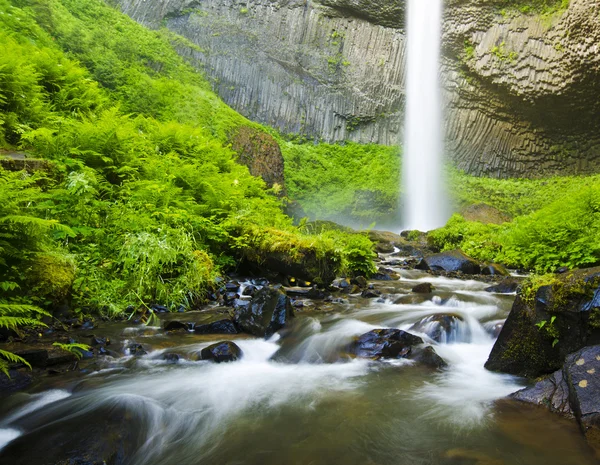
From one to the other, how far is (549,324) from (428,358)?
1.13m

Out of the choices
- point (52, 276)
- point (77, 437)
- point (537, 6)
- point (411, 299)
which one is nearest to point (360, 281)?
point (411, 299)

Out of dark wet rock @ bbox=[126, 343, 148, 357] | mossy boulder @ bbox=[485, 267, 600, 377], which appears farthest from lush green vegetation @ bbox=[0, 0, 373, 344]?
mossy boulder @ bbox=[485, 267, 600, 377]

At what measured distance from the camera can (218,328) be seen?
4.87 meters

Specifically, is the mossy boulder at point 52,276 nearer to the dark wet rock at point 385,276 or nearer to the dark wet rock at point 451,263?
the dark wet rock at point 385,276

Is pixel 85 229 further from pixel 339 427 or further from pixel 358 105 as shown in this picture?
Answer: pixel 358 105

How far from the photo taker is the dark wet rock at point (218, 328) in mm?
4790

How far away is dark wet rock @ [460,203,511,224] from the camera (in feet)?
60.4

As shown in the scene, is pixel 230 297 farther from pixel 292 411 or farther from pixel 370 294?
pixel 292 411

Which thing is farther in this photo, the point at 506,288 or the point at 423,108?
the point at 423,108

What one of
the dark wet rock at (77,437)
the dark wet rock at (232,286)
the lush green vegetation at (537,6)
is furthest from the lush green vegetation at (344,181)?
the dark wet rock at (77,437)

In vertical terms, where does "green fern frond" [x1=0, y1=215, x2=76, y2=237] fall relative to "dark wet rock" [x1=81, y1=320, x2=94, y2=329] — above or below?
above

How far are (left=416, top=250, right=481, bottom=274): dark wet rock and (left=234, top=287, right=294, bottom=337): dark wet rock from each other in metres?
5.81

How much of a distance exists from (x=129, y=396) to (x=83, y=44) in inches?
504

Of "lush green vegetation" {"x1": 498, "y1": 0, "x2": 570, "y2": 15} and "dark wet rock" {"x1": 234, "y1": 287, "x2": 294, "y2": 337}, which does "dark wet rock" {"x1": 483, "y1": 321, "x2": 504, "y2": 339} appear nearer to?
"dark wet rock" {"x1": 234, "y1": 287, "x2": 294, "y2": 337}
